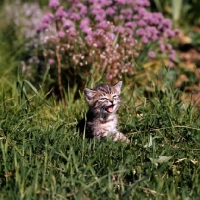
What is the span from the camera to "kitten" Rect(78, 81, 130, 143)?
5.69 meters

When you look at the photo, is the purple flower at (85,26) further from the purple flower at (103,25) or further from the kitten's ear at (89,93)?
the kitten's ear at (89,93)

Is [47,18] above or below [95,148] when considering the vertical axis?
above

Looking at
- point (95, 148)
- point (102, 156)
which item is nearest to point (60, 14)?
point (95, 148)

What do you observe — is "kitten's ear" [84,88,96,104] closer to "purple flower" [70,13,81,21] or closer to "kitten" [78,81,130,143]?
"kitten" [78,81,130,143]

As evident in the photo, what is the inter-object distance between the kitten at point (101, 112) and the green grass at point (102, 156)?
5.6 inches

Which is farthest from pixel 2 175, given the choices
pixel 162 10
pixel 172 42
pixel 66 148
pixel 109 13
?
pixel 162 10

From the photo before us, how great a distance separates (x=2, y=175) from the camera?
184 inches

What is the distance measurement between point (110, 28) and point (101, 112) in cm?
173

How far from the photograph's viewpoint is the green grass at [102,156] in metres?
4.30

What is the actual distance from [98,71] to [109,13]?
30.8 inches

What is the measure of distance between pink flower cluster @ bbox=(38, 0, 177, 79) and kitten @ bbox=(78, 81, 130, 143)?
1143 mm

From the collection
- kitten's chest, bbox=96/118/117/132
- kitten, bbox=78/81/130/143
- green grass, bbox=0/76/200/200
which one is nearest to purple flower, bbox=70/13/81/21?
green grass, bbox=0/76/200/200

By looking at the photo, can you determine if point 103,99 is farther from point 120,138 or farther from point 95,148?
point 95,148

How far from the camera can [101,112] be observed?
577cm
